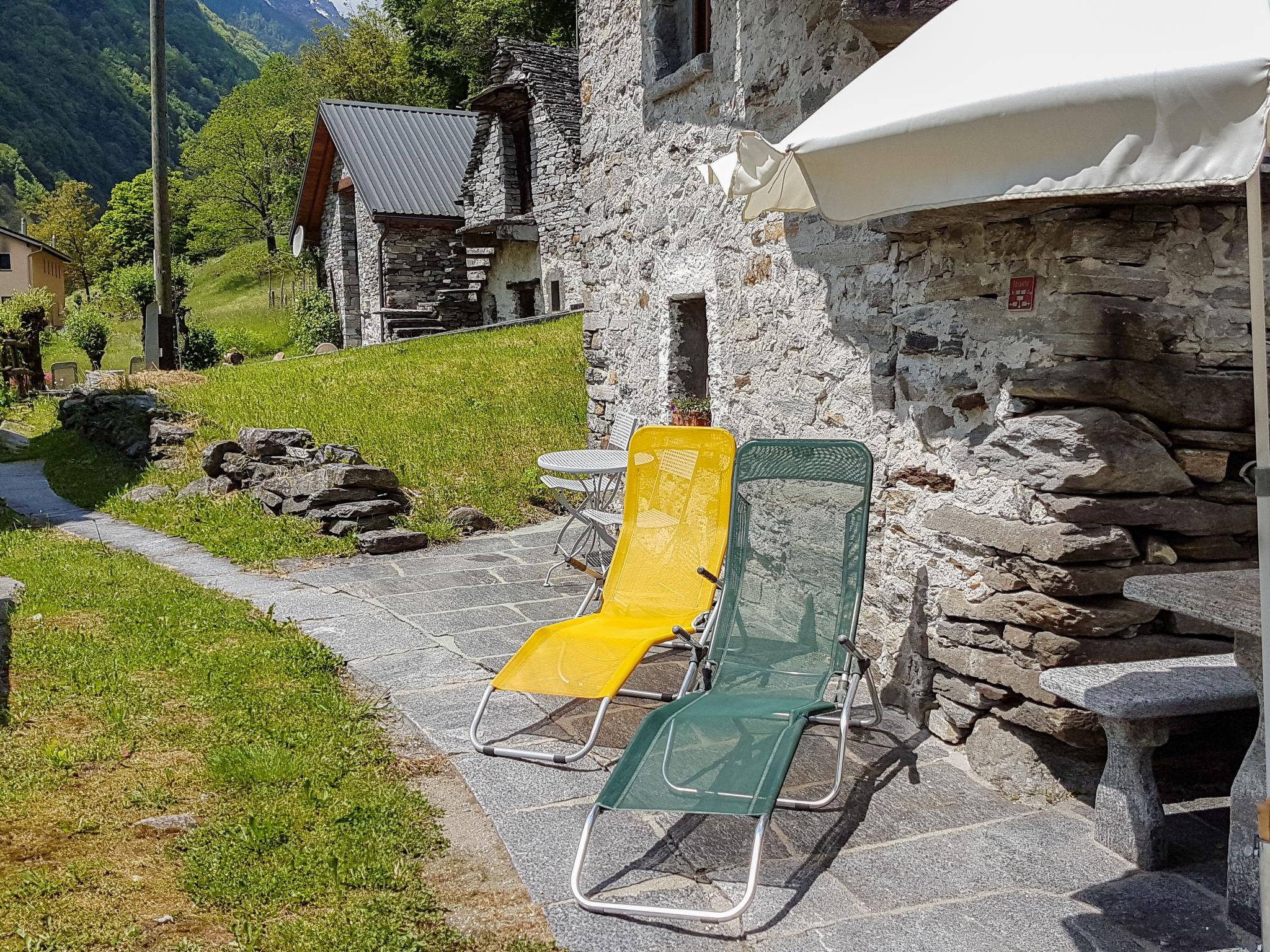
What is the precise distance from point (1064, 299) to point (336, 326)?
75.6ft

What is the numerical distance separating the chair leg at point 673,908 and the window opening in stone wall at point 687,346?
4.12 m

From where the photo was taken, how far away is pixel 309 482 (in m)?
8.37

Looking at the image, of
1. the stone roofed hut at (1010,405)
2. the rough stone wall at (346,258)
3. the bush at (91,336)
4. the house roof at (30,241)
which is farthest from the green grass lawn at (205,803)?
the house roof at (30,241)

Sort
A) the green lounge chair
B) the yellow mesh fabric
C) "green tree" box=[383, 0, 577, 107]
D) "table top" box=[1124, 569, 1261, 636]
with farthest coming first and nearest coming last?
"green tree" box=[383, 0, 577, 107] → the yellow mesh fabric → the green lounge chair → "table top" box=[1124, 569, 1261, 636]

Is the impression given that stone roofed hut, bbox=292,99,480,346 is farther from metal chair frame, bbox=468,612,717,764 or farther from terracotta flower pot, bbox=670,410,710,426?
metal chair frame, bbox=468,612,717,764

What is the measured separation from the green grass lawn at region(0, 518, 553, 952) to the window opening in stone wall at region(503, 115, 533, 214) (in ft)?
52.1

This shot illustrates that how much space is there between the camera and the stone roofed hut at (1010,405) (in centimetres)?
364

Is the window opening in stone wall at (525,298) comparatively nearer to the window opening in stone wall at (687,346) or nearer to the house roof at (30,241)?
the window opening in stone wall at (687,346)

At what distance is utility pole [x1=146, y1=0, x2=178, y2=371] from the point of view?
14.2 m

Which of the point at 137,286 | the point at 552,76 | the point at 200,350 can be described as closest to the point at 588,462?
the point at 552,76

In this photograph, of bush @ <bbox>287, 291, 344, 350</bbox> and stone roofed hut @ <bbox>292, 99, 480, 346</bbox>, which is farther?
bush @ <bbox>287, 291, 344, 350</bbox>

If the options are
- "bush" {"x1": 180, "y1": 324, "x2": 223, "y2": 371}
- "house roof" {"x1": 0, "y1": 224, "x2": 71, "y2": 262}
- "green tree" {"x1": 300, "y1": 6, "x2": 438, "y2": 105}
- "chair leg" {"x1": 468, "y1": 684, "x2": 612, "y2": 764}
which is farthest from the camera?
"house roof" {"x1": 0, "y1": 224, "x2": 71, "y2": 262}

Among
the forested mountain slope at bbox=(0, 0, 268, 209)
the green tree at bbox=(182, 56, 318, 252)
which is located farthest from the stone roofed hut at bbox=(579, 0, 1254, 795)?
the forested mountain slope at bbox=(0, 0, 268, 209)

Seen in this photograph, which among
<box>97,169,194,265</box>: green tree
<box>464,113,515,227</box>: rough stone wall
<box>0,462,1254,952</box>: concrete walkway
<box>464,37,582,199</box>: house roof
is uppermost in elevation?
<box>97,169,194,265</box>: green tree
